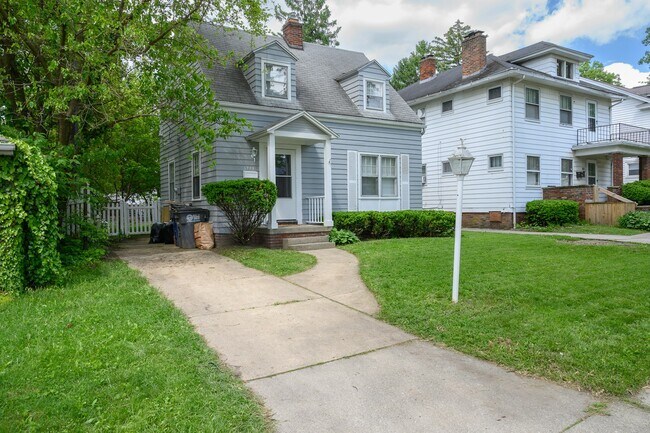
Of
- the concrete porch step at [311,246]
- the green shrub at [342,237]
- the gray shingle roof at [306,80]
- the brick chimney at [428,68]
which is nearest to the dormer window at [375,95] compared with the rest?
the gray shingle roof at [306,80]

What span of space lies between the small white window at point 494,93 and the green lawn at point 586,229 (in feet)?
17.7

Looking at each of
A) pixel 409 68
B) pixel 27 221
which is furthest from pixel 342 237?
pixel 409 68

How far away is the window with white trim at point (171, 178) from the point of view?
14609 millimetres

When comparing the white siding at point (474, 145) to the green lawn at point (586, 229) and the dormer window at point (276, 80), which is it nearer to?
the green lawn at point (586, 229)

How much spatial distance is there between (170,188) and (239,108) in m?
5.17

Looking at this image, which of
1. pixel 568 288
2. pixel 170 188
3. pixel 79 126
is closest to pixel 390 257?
pixel 568 288

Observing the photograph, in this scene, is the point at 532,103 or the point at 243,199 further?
the point at 532,103

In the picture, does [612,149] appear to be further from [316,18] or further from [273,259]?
[316,18]

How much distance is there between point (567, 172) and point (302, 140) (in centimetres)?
1322

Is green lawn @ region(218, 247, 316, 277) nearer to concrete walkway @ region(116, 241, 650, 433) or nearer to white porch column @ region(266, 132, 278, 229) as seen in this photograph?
white porch column @ region(266, 132, 278, 229)

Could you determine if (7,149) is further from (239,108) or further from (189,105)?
(239,108)

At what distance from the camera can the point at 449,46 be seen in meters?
42.5

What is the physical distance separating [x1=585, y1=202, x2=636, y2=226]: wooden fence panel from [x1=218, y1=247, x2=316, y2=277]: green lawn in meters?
12.8

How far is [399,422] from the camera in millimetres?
2770
